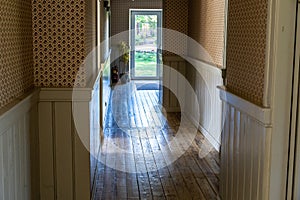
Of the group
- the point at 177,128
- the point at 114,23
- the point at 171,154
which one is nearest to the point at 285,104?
the point at 171,154

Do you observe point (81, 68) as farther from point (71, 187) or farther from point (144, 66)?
point (144, 66)

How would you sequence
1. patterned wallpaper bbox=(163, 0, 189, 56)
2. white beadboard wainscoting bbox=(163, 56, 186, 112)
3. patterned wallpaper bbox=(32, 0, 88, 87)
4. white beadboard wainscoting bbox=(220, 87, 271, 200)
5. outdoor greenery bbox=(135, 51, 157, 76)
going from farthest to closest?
outdoor greenery bbox=(135, 51, 157, 76), white beadboard wainscoting bbox=(163, 56, 186, 112), patterned wallpaper bbox=(163, 0, 189, 56), patterned wallpaper bbox=(32, 0, 88, 87), white beadboard wainscoting bbox=(220, 87, 271, 200)

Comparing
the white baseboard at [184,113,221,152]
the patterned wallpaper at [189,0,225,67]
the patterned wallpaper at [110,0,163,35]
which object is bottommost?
the white baseboard at [184,113,221,152]

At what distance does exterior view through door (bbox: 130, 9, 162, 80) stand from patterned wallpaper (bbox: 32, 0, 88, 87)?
874 centimetres

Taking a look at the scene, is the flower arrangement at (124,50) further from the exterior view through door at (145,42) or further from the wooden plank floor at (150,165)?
the wooden plank floor at (150,165)

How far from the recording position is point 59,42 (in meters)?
3.22

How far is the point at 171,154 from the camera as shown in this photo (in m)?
5.06

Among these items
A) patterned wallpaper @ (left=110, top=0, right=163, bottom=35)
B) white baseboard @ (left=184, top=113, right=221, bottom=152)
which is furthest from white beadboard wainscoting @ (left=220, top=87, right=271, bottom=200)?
patterned wallpaper @ (left=110, top=0, right=163, bottom=35)

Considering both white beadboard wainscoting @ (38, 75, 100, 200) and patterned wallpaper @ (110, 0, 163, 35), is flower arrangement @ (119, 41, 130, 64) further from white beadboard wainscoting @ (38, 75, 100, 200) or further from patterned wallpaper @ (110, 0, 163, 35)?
white beadboard wainscoting @ (38, 75, 100, 200)

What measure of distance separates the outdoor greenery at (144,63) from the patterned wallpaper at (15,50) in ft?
30.1

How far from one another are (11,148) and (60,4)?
1246 millimetres

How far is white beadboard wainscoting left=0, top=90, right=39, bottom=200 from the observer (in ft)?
7.27

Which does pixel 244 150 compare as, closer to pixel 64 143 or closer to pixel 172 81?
pixel 64 143

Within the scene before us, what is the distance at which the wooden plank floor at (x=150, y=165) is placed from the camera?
12.8ft
